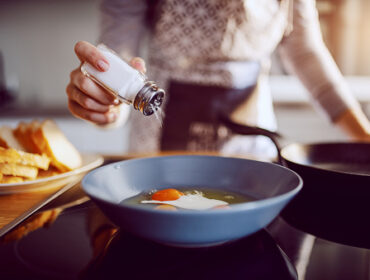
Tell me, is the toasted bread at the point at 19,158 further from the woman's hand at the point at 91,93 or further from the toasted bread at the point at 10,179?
the woman's hand at the point at 91,93

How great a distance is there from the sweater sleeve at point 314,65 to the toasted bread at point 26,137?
80 centimetres

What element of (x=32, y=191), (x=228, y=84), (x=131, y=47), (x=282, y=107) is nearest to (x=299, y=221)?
(x=32, y=191)

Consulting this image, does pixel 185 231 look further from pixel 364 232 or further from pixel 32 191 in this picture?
pixel 32 191

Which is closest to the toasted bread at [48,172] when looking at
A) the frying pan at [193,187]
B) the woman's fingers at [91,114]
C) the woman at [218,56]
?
the woman's fingers at [91,114]

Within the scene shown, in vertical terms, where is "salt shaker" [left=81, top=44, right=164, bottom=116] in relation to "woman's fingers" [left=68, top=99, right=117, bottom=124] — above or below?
above

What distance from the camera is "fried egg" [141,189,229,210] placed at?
0.51m

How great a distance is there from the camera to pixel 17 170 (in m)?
0.69

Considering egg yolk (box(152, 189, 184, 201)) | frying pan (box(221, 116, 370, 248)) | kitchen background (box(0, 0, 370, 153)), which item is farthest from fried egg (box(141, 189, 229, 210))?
kitchen background (box(0, 0, 370, 153))

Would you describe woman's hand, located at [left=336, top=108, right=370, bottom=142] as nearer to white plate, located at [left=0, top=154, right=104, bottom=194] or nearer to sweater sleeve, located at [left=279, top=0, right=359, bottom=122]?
sweater sleeve, located at [left=279, top=0, right=359, bottom=122]

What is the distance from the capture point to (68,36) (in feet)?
8.76

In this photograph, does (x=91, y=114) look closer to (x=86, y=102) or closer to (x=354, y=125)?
(x=86, y=102)

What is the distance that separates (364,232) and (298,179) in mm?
119

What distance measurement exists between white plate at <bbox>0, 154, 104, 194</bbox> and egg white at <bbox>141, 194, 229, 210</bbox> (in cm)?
24

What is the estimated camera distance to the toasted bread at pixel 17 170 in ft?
2.25
